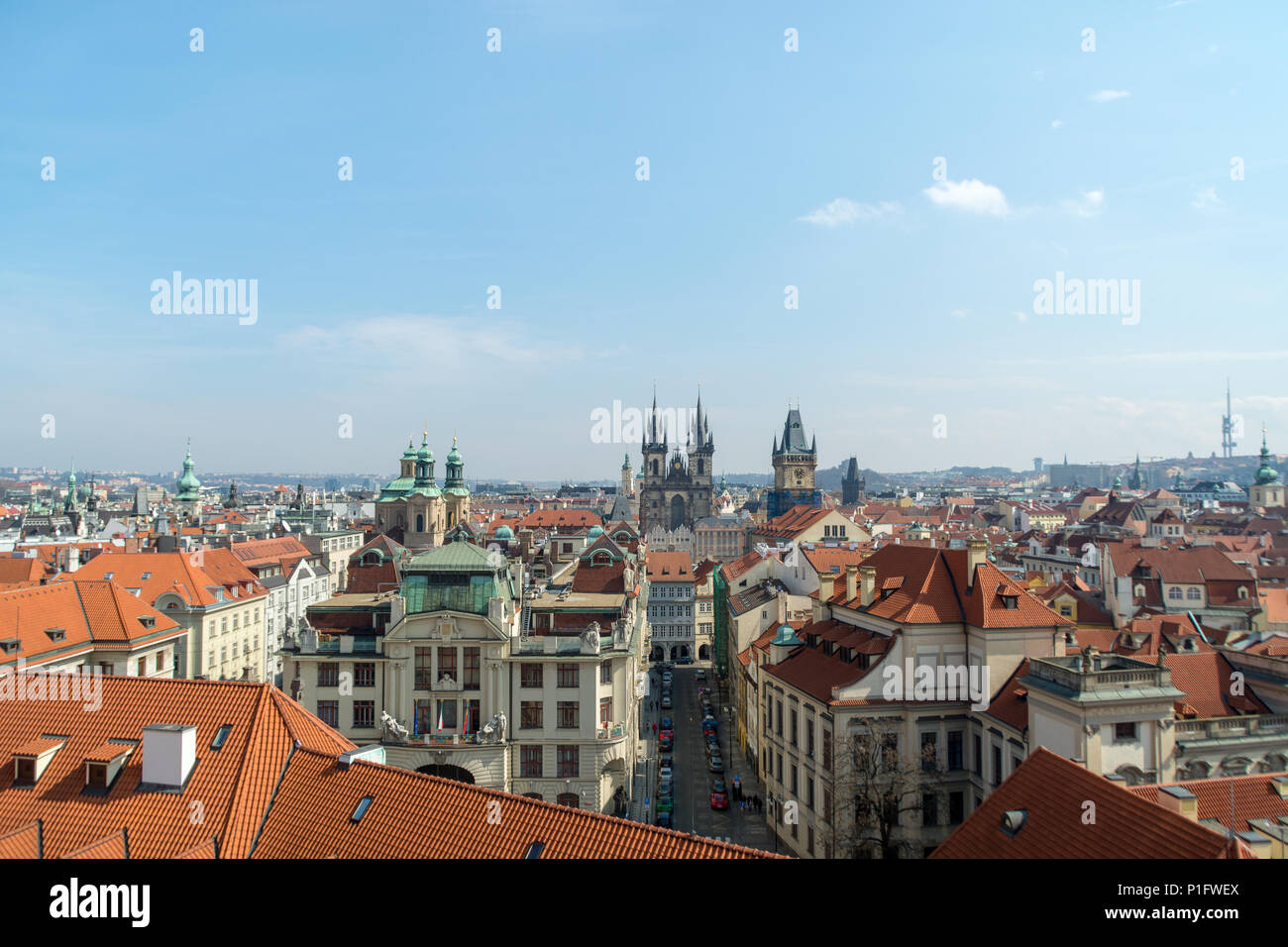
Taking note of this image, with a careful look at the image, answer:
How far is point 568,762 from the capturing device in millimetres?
38781

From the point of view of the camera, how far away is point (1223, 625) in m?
59.9

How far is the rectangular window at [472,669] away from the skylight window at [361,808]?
19642mm

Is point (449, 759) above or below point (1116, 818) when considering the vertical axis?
below

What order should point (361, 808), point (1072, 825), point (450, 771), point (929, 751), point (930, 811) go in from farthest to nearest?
point (450, 771) → point (930, 811) → point (929, 751) → point (361, 808) → point (1072, 825)

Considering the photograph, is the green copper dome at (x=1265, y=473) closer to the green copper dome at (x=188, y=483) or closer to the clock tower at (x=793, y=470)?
the clock tower at (x=793, y=470)

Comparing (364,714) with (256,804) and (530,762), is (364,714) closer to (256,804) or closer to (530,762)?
(530,762)

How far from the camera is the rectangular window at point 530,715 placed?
3897 cm

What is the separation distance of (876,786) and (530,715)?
15.0 metres

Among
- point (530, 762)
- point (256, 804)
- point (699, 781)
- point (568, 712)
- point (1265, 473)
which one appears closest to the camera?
point (256, 804)

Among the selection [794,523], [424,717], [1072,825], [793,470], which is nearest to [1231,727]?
[1072,825]

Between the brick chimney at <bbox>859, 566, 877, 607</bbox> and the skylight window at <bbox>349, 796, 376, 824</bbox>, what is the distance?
2804cm
